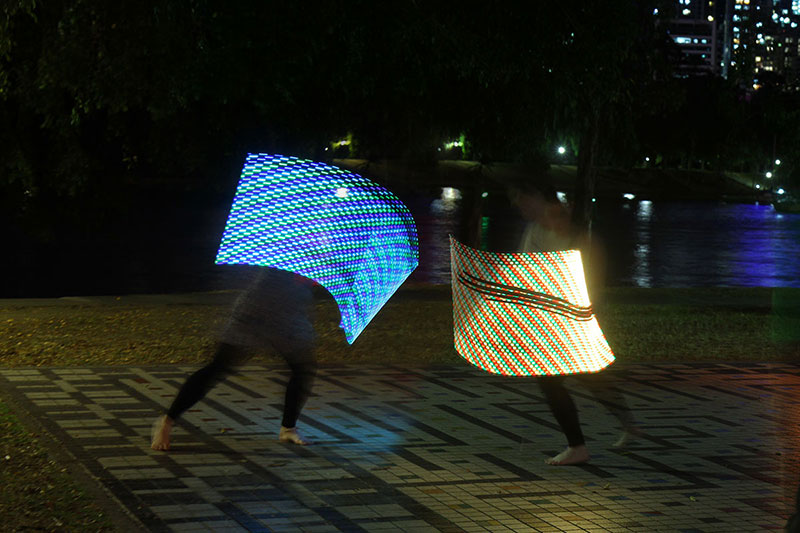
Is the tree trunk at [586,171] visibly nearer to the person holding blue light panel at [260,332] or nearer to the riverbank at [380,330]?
the riverbank at [380,330]

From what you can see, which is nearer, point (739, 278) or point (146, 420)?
point (146, 420)

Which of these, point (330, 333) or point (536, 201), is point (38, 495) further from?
point (330, 333)

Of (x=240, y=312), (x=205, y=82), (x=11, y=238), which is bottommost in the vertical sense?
(x=11, y=238)

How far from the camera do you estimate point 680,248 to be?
33500 mm

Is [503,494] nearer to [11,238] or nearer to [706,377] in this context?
[706,377]

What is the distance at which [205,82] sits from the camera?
11453mm

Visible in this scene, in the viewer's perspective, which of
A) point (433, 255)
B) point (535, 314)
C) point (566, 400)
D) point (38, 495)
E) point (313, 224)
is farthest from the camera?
point (433, 255)

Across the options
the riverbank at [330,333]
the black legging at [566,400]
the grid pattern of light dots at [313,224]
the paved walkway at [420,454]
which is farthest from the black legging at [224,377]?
the black legging at [566,400]

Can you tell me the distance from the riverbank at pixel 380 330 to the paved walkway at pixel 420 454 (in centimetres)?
99

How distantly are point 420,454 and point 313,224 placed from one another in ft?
5.16

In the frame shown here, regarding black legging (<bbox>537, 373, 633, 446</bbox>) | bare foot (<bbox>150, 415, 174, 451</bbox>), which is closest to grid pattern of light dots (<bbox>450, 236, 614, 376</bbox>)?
black legging (<bbox>537, 373, 633, 446</bbox>)

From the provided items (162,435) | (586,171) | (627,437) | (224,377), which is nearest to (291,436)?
(224,377)

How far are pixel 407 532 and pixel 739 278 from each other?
20.2 meters

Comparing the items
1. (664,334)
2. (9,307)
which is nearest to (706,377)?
(664,334)
